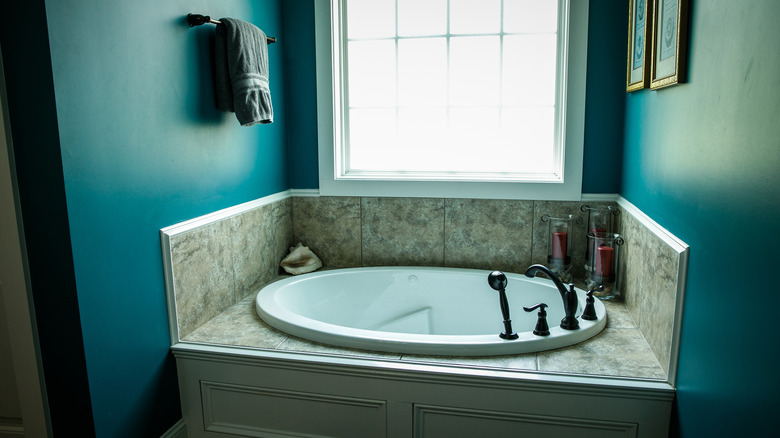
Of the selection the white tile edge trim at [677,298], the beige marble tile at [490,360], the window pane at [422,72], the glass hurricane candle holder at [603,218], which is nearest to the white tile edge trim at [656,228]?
the white tile edge trim at [677,298]

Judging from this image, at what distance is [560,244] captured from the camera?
256 centimetres

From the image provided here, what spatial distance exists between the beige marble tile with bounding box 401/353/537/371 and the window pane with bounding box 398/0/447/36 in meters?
1.73

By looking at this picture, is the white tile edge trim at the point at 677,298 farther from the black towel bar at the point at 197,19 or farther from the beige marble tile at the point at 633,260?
the black towel bar at the point at 197,19

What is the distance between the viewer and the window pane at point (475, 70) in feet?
8.98

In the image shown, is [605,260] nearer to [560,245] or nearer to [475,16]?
[560,245]

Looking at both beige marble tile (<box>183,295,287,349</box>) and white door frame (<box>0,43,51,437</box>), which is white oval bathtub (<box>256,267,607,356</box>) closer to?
beige marble tile (<box>183,295,287,349</box>)

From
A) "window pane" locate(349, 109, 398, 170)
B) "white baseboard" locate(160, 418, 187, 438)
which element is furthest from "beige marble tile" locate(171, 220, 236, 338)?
"window pane" locate(349, 109, 398, 170)

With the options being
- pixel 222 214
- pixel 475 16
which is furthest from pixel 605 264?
pixel 222 214

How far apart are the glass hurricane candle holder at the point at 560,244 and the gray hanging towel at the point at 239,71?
1.48 metres

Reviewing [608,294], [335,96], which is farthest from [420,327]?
[335,96]

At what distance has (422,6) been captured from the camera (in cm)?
277

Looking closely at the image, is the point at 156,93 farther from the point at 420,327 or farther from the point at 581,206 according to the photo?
the point at 581,206

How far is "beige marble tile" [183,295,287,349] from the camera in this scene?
196cm

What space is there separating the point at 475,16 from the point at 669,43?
121cm
